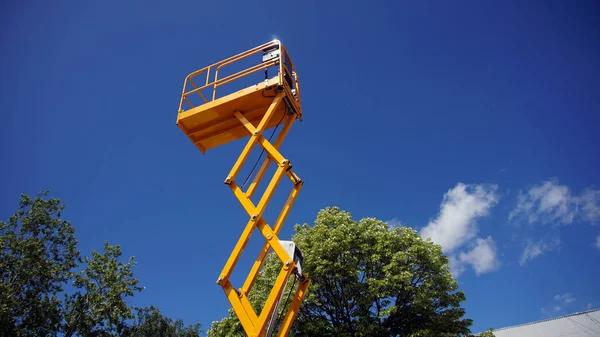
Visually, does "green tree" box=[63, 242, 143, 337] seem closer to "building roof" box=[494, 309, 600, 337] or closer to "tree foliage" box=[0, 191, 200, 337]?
"tree foliage" box=[0, 191, 200, 337]

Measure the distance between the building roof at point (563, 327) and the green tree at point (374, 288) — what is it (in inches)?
1264

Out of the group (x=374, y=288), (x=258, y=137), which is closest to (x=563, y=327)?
(x=374, y=288)

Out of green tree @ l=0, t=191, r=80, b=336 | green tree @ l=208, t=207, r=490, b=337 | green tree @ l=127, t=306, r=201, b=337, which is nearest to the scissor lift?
green tree @ l=208, t=207, r=490, b=337

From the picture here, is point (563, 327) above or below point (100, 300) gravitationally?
above

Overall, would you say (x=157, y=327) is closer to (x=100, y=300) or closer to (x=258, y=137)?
(x=100, y=300)

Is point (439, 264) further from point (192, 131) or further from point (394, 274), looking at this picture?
point (192, 131)

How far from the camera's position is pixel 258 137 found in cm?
773

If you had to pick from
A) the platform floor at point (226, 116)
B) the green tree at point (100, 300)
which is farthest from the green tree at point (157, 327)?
the platform floor at point (226, 116)

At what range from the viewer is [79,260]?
23.3 m

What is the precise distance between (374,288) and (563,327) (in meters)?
37.6

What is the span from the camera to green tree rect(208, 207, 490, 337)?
48.5 feet

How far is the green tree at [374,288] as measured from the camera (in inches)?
582

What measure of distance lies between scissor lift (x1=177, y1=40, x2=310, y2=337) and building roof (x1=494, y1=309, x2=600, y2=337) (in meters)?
44.2

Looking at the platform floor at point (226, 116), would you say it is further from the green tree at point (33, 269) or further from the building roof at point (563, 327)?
the building roof at point (563, 327)
